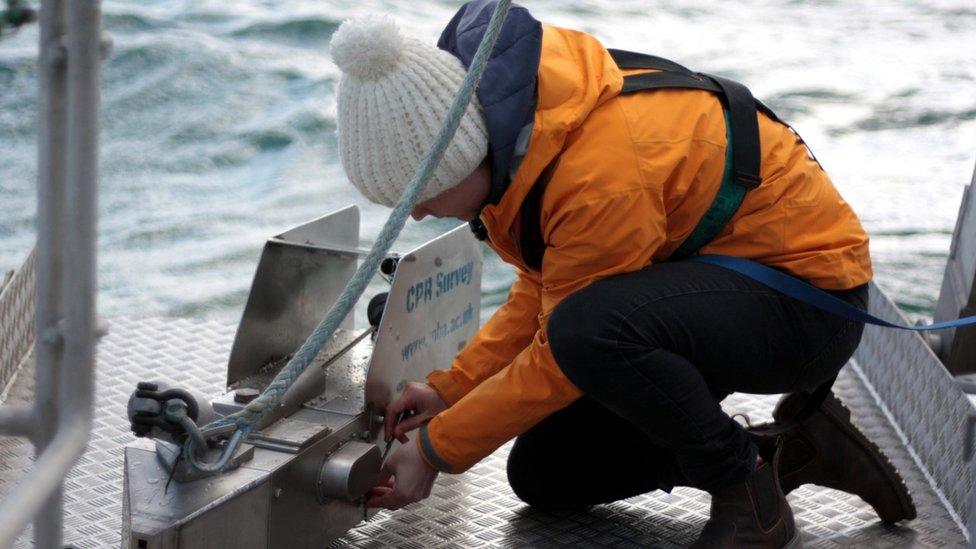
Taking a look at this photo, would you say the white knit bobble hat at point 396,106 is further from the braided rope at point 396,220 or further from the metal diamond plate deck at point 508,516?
the metal diamond plate deck at point 508,516

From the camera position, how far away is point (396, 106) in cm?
145

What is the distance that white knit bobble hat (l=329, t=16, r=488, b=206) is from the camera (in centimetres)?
144

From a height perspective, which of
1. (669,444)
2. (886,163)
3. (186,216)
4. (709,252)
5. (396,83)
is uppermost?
(396,83)

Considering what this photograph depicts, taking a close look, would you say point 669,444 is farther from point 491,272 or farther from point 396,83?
point 491,272

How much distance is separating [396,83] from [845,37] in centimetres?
492

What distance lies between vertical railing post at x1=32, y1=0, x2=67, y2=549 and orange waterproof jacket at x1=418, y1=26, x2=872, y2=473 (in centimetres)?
69

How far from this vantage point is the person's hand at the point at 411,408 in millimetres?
1827

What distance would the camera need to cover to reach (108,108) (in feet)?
16.5

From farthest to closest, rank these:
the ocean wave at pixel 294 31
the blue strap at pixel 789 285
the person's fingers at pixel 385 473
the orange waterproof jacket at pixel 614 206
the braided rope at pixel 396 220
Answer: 1. the ocean wave at pixel 294 31
2. the person's fingers at pixel 385 473
3. the blue strap at pixel 789 285
4. the orange waterproof jacket at pixel 614 206
5. the braided rope at pixel 396 220

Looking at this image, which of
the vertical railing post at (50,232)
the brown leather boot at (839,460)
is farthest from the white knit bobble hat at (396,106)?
the brown leather boot at (839,460)

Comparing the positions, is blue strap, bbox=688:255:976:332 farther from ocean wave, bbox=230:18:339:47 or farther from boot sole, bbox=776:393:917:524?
ocean wave, bbox=230:18:339:47

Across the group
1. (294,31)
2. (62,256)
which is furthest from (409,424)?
(294,31)

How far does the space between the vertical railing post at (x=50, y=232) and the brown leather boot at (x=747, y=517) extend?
0.96 meters

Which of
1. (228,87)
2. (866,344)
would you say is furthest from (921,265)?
(228,87)
